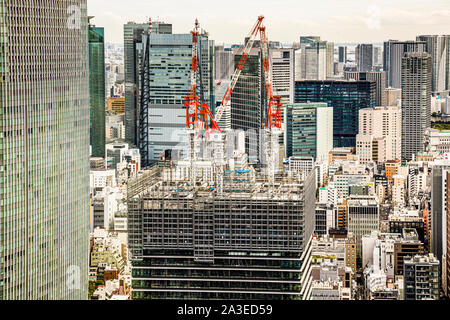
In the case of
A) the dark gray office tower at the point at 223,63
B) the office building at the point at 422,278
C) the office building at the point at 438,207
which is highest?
the dark gray office tower at the point at 223,63

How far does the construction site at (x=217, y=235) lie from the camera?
19.6 feet

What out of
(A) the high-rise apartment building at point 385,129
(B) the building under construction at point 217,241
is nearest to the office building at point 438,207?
(B) the building under construction at point 217,241

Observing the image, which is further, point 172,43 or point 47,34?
point 172,43

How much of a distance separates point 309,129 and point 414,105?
2.17 metres

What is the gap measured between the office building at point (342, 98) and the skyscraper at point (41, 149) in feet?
33.9

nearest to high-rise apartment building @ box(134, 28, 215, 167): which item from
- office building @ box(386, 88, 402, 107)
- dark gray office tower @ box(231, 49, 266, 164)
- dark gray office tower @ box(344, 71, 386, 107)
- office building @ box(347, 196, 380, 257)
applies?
dark gray office tower @ box(231, 49, 266, 164)

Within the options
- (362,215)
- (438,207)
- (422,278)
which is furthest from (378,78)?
(422,278)

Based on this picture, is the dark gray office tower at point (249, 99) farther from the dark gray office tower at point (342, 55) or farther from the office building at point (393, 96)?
the office building at point (393, 96)

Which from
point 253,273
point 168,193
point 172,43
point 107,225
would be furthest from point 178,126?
point 253,273

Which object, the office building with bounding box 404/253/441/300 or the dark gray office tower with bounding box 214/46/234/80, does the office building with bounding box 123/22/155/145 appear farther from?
the office building with bounding box 404/253/441/300

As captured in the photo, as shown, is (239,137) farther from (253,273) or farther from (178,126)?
(253,273)

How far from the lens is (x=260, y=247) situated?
20.4ft

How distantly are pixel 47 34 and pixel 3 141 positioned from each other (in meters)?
0.89

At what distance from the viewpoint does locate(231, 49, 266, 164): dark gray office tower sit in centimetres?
1020
